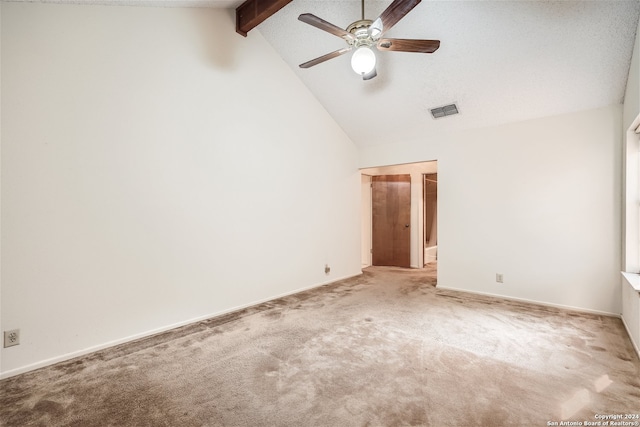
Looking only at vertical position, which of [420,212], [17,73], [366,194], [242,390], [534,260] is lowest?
[242,390]

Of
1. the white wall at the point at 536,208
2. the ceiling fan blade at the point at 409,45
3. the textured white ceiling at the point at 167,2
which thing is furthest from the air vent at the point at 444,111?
the textured white ceiling at the point at 167,2

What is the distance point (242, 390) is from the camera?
6.35 feet

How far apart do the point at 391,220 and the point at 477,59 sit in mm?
3778

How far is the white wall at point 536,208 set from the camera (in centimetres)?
331

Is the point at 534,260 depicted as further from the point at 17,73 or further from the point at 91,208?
the point at 17,73

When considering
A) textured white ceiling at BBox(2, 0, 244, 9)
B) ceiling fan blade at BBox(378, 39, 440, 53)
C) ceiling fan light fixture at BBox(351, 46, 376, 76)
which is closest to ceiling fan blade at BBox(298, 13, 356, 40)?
ceiling fan light fixture at BBox(351, 46, 376, 76)

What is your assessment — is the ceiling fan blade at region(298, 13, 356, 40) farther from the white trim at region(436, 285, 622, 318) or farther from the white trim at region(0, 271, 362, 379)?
the white trim at region(436, 285, 622, 318)

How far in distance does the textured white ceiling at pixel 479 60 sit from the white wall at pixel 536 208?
0.91ft

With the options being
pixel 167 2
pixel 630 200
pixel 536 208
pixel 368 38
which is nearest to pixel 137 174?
pixel 167 2

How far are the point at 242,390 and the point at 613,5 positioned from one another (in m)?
4.19

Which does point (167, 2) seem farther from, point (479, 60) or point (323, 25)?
point (479, 60)

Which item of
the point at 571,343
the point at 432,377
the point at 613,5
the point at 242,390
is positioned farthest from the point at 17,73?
the point at 571,343

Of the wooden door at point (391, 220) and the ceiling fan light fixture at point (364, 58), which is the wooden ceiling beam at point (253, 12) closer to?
the ceiling fan light fixture at point (364, 58)

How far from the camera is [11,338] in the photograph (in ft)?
7.00
